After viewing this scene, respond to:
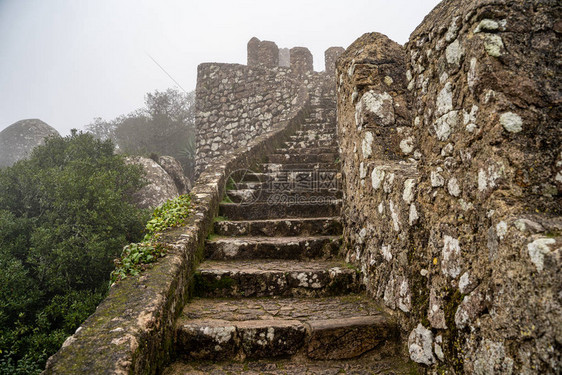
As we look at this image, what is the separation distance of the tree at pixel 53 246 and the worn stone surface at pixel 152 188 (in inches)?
34.4

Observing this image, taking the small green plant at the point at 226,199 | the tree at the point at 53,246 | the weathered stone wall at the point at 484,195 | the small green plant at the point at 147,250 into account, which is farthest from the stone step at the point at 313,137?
the weathered stone wall at the point at 484,195

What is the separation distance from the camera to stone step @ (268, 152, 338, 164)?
5.64m

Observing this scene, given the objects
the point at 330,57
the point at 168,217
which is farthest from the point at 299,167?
the point at 330,57

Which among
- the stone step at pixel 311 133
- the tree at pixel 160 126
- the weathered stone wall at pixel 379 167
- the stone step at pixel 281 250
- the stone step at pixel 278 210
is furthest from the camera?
the tree at pixel 160 126

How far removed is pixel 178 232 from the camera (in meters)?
2.94

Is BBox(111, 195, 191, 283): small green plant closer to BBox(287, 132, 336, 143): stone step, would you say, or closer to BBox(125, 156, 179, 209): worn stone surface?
BBox(287, 132, 336, 143): stone step

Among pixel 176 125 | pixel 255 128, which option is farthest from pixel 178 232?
pixel 176 125

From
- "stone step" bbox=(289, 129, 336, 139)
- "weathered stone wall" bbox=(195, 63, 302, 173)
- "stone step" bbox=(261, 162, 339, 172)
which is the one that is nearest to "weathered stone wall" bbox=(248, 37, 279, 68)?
"weathered stone wall" bbox=(195, 63, 302, 173)

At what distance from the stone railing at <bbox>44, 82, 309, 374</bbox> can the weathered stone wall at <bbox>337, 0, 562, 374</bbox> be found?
1.42 meters

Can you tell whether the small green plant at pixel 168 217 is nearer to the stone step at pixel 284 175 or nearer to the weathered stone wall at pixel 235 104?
the stone step at pixel 284 175

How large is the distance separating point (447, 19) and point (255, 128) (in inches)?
350

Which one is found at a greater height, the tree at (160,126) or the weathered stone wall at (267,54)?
the weathered stone wall at (267,54)

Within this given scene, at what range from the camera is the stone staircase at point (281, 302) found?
206 cm

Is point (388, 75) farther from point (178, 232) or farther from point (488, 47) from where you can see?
point (178, 232)
